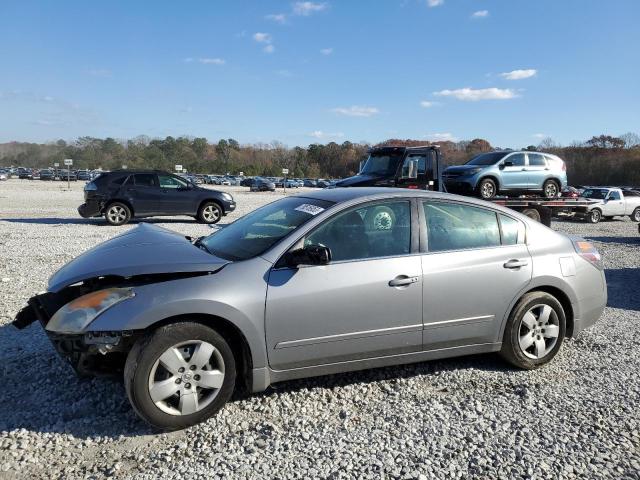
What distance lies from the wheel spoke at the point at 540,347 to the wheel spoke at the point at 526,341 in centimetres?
6

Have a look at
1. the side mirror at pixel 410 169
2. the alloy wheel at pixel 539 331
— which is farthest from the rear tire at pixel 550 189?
the alloy wheel at pixel 539 331

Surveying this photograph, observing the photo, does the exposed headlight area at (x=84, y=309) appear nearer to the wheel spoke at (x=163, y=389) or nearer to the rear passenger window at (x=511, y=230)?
the wheel spoke at (x=163, y=389)

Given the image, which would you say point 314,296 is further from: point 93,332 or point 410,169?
point 410,169

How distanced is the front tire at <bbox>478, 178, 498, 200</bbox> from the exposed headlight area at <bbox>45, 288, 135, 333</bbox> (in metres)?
11.3

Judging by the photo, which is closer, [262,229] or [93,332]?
[93,332]

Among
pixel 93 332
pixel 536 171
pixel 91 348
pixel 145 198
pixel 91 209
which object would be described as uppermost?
pixel 536 171

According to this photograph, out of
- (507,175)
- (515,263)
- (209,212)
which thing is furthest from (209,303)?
(209,212)

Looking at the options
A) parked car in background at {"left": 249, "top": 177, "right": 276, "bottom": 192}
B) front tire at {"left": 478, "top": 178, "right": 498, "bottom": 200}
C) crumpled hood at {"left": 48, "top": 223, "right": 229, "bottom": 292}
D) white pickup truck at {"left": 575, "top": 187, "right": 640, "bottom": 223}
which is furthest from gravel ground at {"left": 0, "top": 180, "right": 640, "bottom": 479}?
parked car in background at {"left": 249, "top": 177, "right": 276, "bottom": 192}

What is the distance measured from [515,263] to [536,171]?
10557 millimetres

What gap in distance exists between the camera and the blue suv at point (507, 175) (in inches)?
506

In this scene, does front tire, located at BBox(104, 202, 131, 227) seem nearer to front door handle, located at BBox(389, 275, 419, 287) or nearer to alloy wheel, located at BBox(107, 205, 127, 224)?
alloy wheel, located at BBox(107, 205, 127, 224)

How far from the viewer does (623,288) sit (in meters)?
7.79

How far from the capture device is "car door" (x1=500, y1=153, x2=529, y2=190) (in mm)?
13031

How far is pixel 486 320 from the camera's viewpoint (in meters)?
4.02
